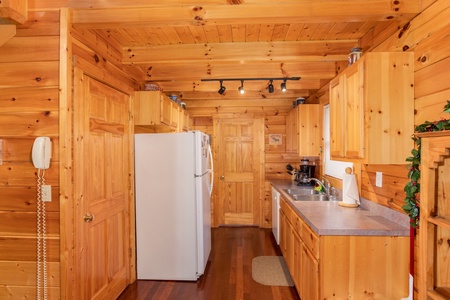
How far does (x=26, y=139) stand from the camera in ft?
6.75

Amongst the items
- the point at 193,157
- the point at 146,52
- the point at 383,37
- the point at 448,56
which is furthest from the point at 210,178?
the point at 448,56

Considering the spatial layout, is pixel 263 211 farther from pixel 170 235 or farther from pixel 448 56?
pixel 448 56

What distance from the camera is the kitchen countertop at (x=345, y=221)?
200 cm

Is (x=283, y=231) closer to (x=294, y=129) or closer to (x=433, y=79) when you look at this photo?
(x=294, y=129)

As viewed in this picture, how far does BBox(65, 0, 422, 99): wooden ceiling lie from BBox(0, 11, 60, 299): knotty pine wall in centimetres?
33

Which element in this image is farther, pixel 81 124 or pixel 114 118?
pixel 114 118

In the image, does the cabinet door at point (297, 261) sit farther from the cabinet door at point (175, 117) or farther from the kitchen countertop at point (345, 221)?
the cabinet door at point (175, 117)

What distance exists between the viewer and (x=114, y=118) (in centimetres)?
288

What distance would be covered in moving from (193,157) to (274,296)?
1.70 meters

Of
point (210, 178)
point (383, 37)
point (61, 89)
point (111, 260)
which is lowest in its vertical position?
point (111, 260)

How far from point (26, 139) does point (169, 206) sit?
163 centimetres

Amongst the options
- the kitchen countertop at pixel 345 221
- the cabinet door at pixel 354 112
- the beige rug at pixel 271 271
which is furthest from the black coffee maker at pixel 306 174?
the cabinet door at pixel 354 112

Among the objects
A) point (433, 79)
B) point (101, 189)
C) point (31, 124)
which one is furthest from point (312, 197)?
point (31, 124)

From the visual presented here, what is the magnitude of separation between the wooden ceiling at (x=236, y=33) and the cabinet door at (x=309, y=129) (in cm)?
36
